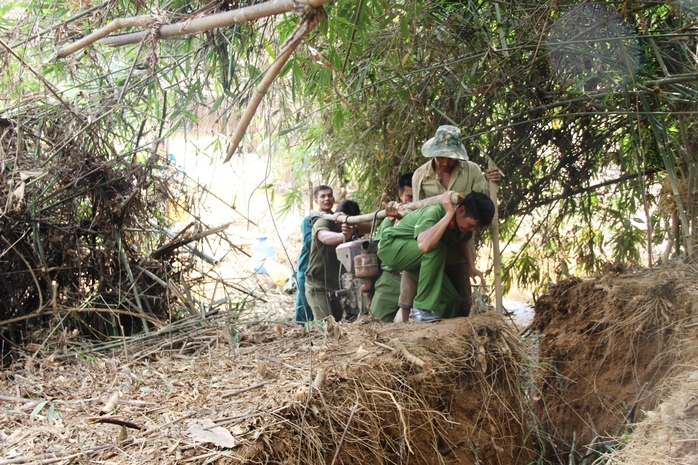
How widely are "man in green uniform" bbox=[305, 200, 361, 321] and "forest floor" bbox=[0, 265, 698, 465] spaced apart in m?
1.34

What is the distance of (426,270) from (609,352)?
143cm

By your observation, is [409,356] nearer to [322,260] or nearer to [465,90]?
[322,260]

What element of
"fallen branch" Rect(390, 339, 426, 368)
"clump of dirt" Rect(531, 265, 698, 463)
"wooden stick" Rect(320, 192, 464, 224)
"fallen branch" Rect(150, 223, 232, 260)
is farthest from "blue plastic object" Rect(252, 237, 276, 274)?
"fallen branch" Rect(390, 339, 426, 368)

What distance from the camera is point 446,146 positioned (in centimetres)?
492

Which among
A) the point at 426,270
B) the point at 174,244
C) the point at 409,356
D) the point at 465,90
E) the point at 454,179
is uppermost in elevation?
the point at 465,90

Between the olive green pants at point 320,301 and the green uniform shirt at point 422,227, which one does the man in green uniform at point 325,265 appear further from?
the green uniform shirt at point 422,227

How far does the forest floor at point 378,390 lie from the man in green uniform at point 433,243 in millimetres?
341

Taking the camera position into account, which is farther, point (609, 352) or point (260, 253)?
point (260, 253)

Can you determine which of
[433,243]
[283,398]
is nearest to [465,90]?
[433,243]

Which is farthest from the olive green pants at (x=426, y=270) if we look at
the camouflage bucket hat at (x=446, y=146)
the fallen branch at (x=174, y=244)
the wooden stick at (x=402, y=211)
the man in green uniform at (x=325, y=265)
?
the fallen branch at (x=174, y=244)

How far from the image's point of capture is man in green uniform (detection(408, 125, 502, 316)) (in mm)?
4914

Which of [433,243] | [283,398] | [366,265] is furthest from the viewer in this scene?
[366,265]

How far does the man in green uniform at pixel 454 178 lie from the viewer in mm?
4914

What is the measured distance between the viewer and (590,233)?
6941mm
